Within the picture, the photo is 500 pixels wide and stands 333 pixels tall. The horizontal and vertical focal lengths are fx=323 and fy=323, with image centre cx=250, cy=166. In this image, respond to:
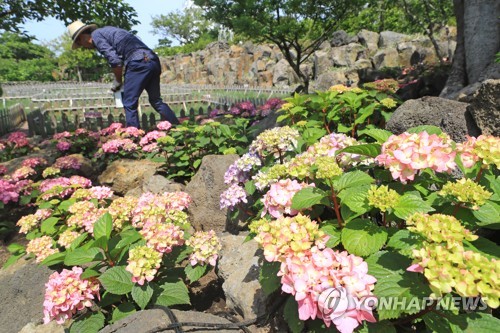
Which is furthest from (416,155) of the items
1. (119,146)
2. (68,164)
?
→ (119,146)

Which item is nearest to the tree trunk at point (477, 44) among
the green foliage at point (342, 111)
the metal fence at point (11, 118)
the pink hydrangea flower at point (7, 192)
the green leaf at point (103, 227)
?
the green foliage at point (342, 111)

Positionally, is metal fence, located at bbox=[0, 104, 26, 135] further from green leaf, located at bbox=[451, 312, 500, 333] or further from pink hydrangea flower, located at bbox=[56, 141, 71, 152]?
green leaf, located at bbox=[451, 312, 500, 333]

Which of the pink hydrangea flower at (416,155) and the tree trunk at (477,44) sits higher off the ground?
the tree trunk at (477,44)

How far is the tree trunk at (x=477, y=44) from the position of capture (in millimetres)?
4594

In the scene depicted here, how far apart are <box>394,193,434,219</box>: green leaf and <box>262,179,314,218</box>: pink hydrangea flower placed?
0.52 metres

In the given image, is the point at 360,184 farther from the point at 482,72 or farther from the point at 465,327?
the point at 482,72

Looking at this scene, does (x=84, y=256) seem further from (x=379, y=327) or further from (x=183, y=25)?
(x=183, y=25)

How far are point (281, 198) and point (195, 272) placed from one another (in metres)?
0.87

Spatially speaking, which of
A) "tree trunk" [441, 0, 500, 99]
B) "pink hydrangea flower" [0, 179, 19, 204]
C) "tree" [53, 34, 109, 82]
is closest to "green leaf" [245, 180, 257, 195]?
"pink hydrangea flower" [0, 179, 19, 204]

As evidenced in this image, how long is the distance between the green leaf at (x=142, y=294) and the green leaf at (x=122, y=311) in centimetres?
18

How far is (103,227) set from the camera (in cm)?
208

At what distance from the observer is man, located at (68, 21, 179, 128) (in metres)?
5.52

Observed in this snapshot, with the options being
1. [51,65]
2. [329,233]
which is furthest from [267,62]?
[51,65]

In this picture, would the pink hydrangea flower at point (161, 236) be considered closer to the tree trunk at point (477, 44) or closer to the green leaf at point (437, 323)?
the green leaf at point (437, 323)
